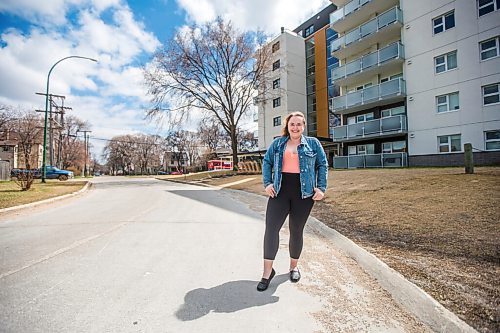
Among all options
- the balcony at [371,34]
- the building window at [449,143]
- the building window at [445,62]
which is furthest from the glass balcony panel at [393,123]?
the balcony at [371,34]

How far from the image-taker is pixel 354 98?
79.2 ft

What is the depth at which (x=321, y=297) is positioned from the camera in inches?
105

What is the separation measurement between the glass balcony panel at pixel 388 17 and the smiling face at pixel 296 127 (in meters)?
23.7

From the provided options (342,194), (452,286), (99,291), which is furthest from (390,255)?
(342,194)

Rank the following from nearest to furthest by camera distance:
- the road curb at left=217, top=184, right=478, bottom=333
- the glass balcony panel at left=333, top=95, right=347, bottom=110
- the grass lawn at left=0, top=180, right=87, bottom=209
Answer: the road curb at left=217, top=184, right=478, bottom=333, the grass lawn at left=0, top=180, right=87, bottom=209, the glass balcony panel at left=333, top=95, right=347, bottom=110

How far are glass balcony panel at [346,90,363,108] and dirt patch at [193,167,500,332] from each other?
53.0 feet

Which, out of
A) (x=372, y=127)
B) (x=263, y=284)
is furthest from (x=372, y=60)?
(x=263, y=284)

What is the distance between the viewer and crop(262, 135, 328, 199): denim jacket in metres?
3.02

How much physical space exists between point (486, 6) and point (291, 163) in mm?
22375

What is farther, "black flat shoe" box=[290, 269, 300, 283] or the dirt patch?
"black flat shoe" box=[290, 269, 300, 283]

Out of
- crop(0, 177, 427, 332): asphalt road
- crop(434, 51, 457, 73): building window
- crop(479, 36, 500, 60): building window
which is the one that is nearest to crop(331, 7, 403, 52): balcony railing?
crop(434, 51, 457, 73): building window

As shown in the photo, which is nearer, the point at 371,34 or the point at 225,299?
the point at 225,299

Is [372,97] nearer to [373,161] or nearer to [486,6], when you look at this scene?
[373,161]

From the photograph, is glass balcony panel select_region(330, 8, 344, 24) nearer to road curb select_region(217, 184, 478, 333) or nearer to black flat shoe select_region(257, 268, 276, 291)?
road curb select_region(217, 184, 478, 333)
